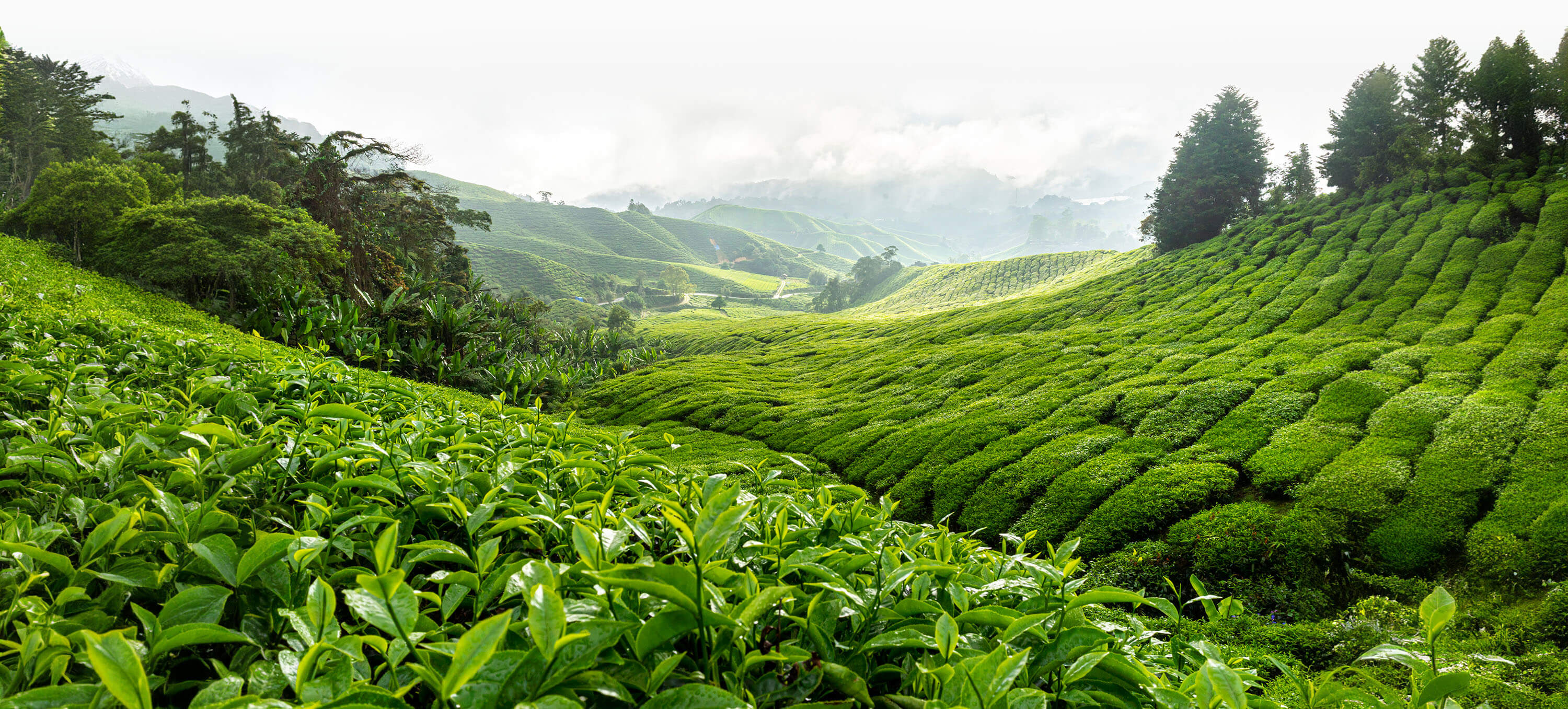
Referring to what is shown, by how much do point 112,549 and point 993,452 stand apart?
1134 centimetres

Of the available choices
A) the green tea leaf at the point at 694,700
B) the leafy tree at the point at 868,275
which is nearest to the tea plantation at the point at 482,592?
the green tea leaf at the point at 694,700

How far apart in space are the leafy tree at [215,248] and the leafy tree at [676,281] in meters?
105

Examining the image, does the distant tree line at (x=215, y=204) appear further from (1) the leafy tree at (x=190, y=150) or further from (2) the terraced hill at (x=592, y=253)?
(2) the terraced hill at (x=592, y=253)

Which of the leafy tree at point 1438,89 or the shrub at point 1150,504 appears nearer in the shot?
the shrub at point 1150,504

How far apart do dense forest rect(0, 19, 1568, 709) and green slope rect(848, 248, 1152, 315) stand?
77.8 feet

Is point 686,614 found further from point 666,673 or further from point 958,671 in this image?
point 958,671

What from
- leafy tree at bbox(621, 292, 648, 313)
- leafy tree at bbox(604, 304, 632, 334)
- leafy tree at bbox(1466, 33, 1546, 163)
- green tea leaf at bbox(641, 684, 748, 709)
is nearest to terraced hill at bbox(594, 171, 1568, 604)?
leafy tree at bbox(1466, 33, 1546, 163)

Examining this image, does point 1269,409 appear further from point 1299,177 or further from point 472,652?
point 1299,177

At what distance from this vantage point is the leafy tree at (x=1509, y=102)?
2361 cm

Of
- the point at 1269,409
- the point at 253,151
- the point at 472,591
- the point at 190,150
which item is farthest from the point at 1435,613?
the point at 190,150

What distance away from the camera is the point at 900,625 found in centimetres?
125

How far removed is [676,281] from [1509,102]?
4328 inches

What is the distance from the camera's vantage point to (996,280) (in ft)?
204

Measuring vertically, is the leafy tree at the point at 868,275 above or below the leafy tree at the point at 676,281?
above
